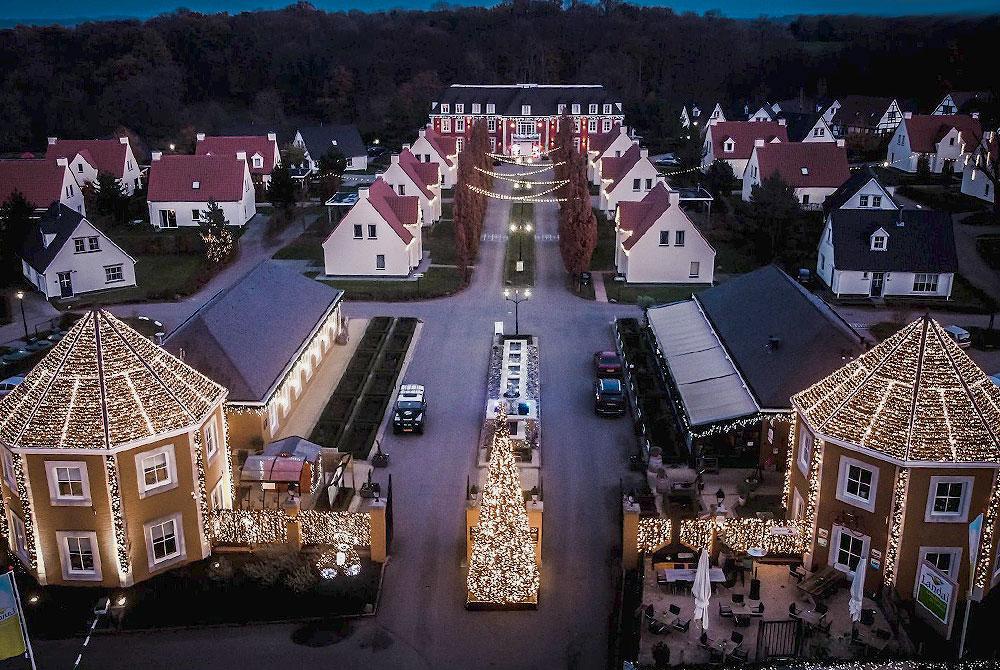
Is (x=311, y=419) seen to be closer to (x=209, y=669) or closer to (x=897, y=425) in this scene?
(x=209, y=669)

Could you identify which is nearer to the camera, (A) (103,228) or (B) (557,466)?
(B) (557,466)

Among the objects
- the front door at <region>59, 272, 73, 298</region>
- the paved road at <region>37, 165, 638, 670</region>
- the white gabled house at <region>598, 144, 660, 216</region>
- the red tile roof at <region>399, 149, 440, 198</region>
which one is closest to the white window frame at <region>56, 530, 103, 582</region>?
the paved road at <region>37, 165, 638, 670</region>

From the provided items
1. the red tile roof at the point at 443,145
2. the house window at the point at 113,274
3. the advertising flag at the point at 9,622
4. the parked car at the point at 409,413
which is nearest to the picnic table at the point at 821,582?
the parked car at the point at 409,413

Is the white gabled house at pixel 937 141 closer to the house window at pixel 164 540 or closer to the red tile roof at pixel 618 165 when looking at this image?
the red tile roof at pixel 618 165

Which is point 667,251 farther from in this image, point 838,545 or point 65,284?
point 65,284

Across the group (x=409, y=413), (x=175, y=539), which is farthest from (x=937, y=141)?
(x=175, y=539)

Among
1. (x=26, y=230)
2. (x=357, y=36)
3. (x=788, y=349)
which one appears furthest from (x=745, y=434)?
(x=357, y=36)

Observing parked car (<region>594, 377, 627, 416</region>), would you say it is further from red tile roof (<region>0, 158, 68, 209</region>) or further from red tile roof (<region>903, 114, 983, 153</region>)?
red tile roof (<region>903, 114, 983, 153</region>)
